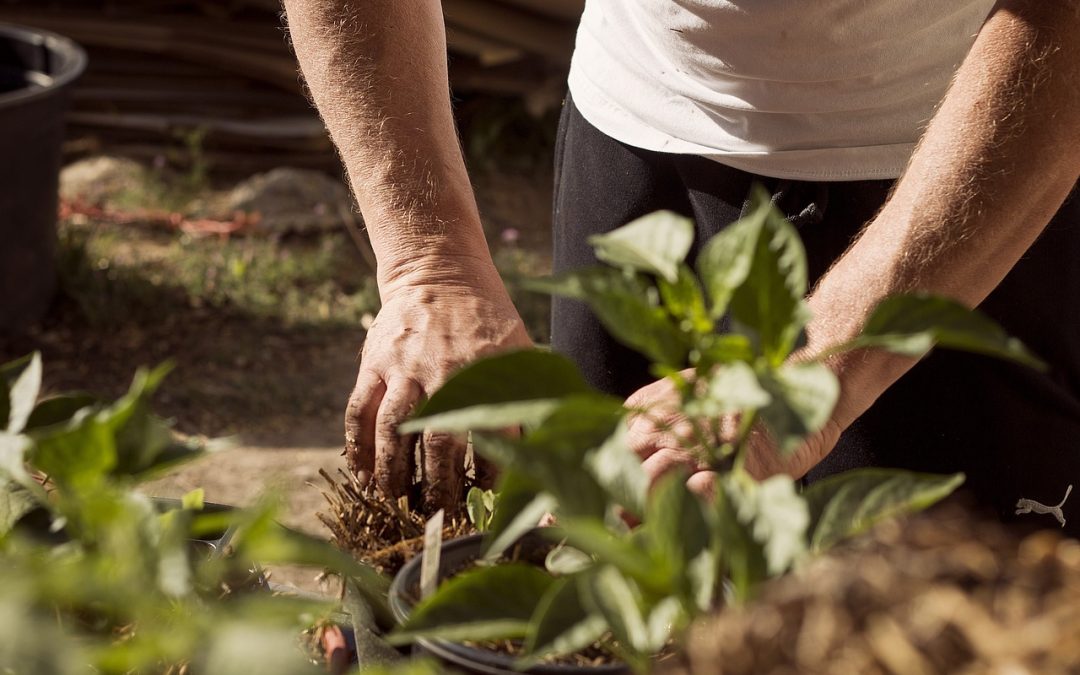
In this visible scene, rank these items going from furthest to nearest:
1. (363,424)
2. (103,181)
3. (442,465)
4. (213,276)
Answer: (103,181) < (213,276) < (363,424) < (442,465)

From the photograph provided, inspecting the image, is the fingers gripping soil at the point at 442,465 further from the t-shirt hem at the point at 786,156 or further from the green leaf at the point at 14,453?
the t-shirt hem at the point at 786,156

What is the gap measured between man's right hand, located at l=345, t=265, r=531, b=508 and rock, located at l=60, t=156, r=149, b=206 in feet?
12.5

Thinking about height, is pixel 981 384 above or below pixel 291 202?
above

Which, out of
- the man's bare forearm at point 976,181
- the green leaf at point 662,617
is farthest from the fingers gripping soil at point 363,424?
the green leaf at point 662,617

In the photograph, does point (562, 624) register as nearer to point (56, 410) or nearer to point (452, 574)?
point (452, 574)

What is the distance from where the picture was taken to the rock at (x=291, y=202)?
4.68 meters

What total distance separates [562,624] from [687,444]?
118 millimetres

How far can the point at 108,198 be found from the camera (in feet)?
15.8

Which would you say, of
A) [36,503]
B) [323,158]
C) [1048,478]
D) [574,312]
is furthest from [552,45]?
[36,503]

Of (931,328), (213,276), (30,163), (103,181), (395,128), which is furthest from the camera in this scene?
(103,181)

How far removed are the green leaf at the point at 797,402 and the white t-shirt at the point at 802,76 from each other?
0.94 metres

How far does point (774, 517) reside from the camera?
55 cm

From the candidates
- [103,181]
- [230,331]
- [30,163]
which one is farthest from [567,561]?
[103,181]

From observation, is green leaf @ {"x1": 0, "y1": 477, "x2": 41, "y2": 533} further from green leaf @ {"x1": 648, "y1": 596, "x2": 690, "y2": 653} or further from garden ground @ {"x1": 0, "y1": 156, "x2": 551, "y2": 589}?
garden ground @ {"x1": 0, "y1": 156, "x2": 551, "y2": 589}
